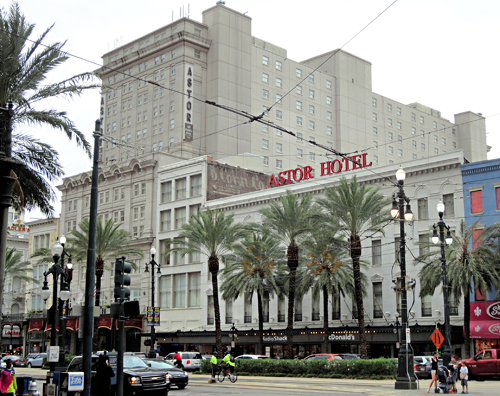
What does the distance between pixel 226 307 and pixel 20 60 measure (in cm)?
5273

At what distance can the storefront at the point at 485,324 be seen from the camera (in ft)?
169

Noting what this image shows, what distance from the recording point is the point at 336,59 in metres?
104

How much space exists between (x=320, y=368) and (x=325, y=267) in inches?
478

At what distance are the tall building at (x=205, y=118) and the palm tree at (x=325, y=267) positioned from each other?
74.7 feet

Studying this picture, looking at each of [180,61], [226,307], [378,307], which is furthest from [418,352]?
[180,61]

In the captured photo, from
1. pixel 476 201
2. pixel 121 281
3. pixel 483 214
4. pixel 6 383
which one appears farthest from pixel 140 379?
pixel 476 201

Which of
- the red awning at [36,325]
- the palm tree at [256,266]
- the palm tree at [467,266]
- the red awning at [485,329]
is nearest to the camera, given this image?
the palm tree at [467,266]

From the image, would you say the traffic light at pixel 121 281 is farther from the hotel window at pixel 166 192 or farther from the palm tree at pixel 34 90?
the hotel window at pixel 166 192

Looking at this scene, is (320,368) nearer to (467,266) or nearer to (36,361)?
(467,266)

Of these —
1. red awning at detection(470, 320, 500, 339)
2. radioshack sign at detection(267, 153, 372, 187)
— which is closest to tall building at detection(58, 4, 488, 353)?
radioshack sign at detection(267, 153, 372, 187)

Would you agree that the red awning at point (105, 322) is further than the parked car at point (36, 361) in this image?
Yes

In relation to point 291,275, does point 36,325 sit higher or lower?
lower

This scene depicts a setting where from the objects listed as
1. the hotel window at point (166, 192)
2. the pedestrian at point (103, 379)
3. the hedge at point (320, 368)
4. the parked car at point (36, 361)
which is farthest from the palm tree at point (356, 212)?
the parked car at point (36, 361)

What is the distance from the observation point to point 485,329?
51.9 m
